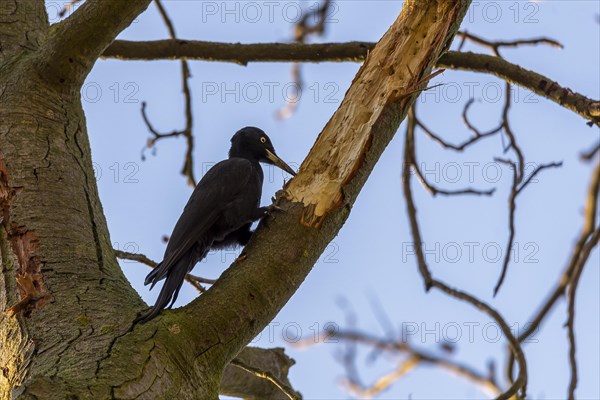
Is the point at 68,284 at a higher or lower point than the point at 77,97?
lower

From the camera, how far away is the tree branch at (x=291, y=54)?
4.59m

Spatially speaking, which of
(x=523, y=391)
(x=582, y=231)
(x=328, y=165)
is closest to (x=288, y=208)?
(x=328, y=165)

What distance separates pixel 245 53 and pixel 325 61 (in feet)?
1.64

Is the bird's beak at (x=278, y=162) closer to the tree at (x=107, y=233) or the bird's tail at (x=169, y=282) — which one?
the tree at (x=107, y=233)

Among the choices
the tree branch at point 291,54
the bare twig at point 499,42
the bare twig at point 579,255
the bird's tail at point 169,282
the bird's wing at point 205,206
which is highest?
the bare twig at point 499,42

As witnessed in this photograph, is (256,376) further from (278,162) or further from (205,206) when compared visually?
(278,162)

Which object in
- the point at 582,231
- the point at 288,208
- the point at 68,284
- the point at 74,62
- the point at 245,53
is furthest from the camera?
the point at 245,53

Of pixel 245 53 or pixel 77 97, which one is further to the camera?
pixel 245 53

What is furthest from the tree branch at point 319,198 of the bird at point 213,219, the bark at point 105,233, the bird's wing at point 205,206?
the bird's wing at point 205,206

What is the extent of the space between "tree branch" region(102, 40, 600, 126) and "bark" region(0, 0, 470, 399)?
3.57 feet

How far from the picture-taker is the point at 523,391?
4.01 meters

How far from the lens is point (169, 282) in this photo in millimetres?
3211

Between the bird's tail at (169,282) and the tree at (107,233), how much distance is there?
0.06 m

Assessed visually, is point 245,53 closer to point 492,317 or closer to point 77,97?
point 77,97
